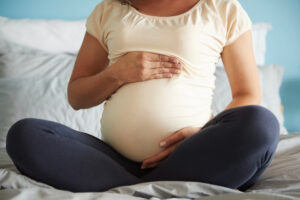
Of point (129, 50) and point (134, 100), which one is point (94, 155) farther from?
point (129, 50)

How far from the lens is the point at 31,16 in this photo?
6.98ft

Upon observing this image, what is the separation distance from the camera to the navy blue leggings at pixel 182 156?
78 cm

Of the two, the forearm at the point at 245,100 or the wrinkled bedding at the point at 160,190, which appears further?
the forearm at the point at 245,100

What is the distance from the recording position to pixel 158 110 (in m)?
0.98

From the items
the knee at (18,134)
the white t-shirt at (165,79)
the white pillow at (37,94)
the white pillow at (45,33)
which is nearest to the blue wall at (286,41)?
the white pillow at (45,33)

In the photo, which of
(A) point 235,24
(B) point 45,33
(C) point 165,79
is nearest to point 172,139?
(C) point 165,79

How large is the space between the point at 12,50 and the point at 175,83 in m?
1.11

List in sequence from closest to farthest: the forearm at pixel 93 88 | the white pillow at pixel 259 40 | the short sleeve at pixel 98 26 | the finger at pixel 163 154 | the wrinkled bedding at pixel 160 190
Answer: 1. the wrinkled bedding at pixel 160 190
2. the finger at pixel 163 154
3. the forearm at pixel 93 88
4. the short sleeve at pixel 98 26
5. the white pillow at pixel 259 40

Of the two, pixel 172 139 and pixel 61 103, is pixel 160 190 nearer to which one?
pixel 172 139

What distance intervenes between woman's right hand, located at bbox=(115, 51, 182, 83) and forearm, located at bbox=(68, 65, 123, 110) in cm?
3

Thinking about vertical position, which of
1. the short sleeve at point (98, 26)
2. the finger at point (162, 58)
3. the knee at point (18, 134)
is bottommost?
the knee at point (18, 134)

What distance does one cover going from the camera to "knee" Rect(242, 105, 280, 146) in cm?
77

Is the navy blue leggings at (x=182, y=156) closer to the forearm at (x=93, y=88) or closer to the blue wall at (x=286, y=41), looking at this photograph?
the forearm at (x=93, y=88)

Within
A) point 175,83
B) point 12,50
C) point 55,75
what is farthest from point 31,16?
point 175,83
